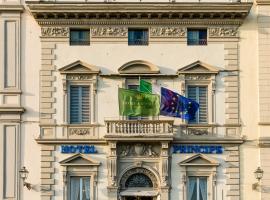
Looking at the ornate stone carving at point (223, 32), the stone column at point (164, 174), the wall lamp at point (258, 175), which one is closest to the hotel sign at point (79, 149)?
the stone column at point (164, 174)

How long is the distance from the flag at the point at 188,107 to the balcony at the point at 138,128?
2.82 ft

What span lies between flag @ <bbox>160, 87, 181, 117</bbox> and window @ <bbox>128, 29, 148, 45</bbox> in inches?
114

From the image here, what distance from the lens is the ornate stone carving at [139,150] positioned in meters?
47.5

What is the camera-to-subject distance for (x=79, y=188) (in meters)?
47.7

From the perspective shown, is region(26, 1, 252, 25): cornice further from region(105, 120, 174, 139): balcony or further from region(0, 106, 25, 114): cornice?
region(105, 120, 174, 139): balcony

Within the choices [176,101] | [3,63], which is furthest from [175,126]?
[3,63]

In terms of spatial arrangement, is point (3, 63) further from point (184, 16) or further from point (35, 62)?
point (184, 16)

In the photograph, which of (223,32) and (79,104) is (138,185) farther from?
(223,32)

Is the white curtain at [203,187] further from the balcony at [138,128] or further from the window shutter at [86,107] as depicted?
the window shutter at [86,107]

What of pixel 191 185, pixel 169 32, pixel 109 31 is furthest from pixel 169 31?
pixel 191 185

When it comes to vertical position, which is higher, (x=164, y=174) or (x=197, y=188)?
(x=164, y=174)

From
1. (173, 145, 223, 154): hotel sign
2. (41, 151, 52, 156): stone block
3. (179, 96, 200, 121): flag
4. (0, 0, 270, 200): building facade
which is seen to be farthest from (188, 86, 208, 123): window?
(41, 151, 52, 156): stone block

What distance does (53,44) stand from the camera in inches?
1918

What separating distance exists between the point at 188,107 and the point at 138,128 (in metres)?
2.65
